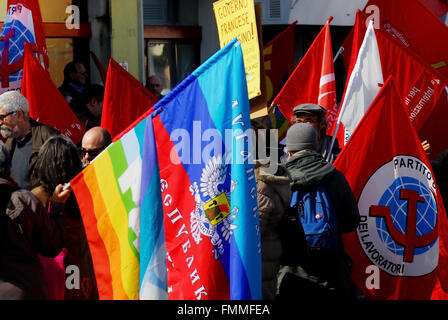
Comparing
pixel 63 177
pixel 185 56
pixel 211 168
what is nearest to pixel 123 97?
pixel 63 177

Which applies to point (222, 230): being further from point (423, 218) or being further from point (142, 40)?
point (142, 40)

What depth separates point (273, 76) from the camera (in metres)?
10.5

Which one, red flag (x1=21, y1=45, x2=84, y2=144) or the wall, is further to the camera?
the wall

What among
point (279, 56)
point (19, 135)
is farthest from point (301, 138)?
point (279, 56)

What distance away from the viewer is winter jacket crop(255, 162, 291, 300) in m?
5.07

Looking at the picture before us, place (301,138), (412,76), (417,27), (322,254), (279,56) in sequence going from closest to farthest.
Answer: (322,254), (301,138), (412,76), (417,27), (279,56)

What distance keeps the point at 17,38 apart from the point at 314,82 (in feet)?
9.38

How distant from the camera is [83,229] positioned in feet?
16.9

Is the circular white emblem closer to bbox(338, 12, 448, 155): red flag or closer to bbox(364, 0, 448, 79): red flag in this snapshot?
bbox(338, 12, 448, 155): red flag

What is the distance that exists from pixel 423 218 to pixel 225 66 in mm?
2196

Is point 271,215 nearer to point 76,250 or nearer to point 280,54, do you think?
point 76,250

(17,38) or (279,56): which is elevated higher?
(279,56)

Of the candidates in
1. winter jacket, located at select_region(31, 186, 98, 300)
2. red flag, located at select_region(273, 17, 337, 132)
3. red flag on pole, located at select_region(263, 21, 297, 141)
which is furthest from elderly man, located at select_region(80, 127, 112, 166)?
red flag on pole, located at select_region(263, 21, 297, 141)

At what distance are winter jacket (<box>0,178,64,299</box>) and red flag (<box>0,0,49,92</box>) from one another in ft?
12.6
